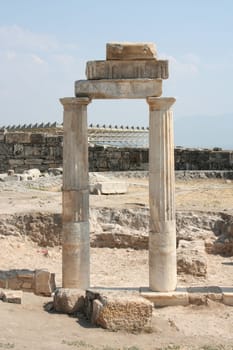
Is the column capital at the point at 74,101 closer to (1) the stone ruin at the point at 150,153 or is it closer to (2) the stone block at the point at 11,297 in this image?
(1) the stone ruin at the point at 150,153

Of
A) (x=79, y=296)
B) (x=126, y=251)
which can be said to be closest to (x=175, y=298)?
(x=79, y=296)

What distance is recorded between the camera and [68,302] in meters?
8.77

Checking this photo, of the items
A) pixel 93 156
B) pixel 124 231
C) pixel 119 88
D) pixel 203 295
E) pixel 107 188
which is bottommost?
pixel 203 295

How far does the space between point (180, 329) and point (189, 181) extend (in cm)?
1563

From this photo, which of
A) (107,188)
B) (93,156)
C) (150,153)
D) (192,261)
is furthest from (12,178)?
(150,153)

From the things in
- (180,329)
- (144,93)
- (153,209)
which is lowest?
(180,329)

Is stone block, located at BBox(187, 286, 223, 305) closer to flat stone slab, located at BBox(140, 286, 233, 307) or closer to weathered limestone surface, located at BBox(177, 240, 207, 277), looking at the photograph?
flat stone slab, located at BBox(140, 286, 233, 307)

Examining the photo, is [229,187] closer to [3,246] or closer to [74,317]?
[3,246]

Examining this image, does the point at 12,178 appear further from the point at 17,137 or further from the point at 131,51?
the point at 131,51

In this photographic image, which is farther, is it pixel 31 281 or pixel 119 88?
pixel 31 281

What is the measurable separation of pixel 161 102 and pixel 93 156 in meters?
18.0

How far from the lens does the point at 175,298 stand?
981 cm

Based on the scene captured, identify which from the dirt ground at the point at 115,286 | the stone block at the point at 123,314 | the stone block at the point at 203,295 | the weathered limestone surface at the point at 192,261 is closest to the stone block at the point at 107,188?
the dirt ground at the point at 115,286

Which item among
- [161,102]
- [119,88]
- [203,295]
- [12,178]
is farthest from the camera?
[12,178]
